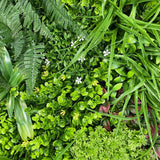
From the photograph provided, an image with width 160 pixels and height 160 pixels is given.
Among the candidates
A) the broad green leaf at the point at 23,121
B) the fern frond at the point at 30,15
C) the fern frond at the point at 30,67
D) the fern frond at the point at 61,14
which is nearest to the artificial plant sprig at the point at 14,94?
the broad green leaf at the point at 23,121

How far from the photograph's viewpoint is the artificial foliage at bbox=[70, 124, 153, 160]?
0.91m

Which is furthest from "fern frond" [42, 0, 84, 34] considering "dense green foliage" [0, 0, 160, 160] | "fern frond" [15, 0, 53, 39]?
"fern frond" [15, 0, 53, 39]

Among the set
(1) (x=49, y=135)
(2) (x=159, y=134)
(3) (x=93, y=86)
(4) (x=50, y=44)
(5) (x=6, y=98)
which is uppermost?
(4) (x=50, y=44)

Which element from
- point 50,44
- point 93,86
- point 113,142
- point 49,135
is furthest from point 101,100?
point 50,44

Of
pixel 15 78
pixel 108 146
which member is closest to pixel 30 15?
pixel 15 78

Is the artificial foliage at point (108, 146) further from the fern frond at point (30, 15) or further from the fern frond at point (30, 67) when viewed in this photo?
the fern frond at point (30, 15)

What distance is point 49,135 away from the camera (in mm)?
972

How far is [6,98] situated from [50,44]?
0.49 meters

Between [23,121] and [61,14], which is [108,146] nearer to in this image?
[23,121]

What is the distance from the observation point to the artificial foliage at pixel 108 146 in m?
0.91

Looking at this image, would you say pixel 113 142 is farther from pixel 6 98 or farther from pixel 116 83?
pixel 6 98

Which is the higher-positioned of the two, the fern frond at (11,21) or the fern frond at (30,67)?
the fern frond at (11,21)

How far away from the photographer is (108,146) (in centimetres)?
94

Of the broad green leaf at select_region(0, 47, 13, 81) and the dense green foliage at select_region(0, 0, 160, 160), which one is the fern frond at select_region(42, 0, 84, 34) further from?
the broad green leaf at select_region(0, 47, 13, 81)
